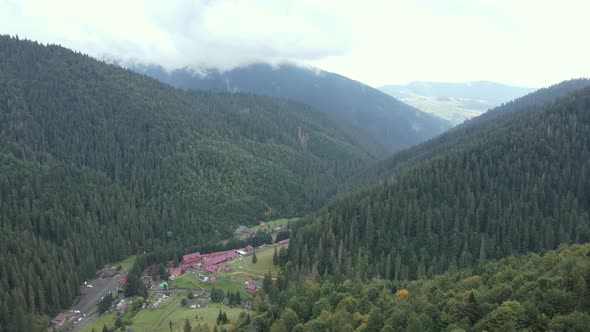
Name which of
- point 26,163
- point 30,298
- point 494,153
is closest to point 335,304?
point 30,298

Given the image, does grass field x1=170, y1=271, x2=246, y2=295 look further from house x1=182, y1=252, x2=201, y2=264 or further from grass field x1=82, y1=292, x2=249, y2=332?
house x1=182, y1=252, x2=201, y2=264

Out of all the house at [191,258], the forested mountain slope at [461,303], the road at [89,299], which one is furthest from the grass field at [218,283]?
the forested mountain slope at [461,303]

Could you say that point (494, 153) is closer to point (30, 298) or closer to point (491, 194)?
point (491, 194)

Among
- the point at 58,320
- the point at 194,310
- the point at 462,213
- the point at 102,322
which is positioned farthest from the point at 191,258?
the point at 462,213

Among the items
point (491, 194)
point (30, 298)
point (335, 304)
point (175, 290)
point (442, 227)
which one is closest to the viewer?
point (335, 304)

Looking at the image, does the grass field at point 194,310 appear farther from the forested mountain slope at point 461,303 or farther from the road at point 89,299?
the forested mountain slope at point 461,303
